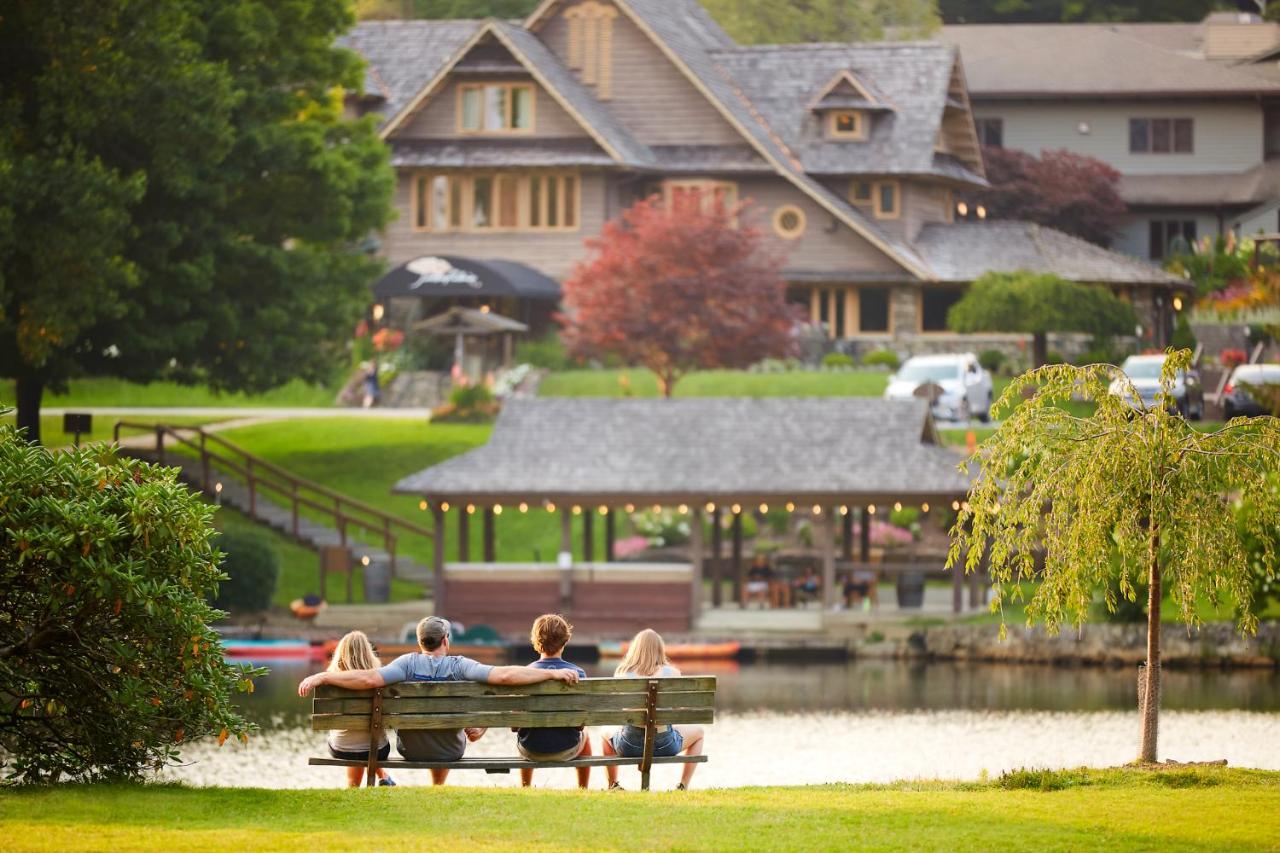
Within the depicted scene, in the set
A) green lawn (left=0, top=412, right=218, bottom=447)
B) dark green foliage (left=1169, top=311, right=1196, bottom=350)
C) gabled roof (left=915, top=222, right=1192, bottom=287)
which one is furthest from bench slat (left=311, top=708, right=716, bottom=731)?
gabled roof (left=915, top=222, right=1192, bottom=287)

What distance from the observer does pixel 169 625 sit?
1684cm

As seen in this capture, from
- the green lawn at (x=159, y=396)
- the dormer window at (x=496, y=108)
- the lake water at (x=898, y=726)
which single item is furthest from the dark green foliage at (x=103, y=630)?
the dormer window at (x=496, y=108)

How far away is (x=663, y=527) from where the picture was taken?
171 feet

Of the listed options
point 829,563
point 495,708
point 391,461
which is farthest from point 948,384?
point 495,708

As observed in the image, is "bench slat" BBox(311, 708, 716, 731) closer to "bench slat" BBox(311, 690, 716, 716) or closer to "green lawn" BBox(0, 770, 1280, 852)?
"bench slat" BBox(311, 690, 716, 716)

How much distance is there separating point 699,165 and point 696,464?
93.4 ft

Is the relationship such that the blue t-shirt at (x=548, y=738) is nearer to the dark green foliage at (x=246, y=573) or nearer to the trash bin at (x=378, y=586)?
the dark green foliage at (x=246, y=573)

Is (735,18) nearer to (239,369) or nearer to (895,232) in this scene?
(895,232)

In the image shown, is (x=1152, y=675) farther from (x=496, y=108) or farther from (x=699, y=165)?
(x=496, y=108)

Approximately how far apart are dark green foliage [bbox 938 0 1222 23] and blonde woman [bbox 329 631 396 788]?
8944cm

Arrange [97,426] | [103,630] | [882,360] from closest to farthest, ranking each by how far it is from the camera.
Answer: [103,630] → [97,426] → [882,360]

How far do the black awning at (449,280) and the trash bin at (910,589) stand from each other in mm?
25459

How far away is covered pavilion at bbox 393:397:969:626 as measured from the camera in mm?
44125

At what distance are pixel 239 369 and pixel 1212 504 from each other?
3471 cm
